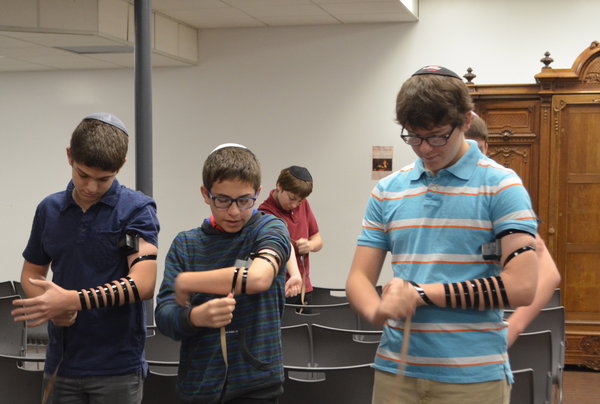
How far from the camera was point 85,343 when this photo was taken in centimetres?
218

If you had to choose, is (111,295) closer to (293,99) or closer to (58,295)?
(58,295)

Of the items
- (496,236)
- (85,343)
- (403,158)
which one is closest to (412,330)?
(496,236)

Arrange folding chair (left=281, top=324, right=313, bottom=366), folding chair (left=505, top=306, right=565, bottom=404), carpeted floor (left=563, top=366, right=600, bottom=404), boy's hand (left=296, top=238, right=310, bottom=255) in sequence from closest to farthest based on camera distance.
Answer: folding chair (left=281, top=324, right=313, bottom=366)
folding chair (left=505, top=306, right=565, bottom=404)
boy's hand (left=296, top=238, right=310, bottom=255)
carpeted floor (left=563, top=366, right=600, bottom=404)

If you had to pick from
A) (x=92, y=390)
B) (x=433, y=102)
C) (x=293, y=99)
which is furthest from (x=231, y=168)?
(x=293, y=99)

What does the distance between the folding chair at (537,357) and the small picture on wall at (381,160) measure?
4.47 meters

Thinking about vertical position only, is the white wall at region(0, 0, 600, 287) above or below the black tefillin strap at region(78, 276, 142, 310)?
above

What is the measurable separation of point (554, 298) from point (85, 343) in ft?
11.3

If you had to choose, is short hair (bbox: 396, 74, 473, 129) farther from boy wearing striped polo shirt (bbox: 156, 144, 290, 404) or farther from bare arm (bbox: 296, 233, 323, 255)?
bare arm (bbox: 296, 233, 323, 255)

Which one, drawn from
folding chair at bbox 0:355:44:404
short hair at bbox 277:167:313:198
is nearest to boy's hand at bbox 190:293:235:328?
folding chair at bbox 0:355:44:404

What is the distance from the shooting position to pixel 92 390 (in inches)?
85.4

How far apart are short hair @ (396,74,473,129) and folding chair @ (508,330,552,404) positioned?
6.10 feet

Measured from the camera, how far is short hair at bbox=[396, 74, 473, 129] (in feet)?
5.38

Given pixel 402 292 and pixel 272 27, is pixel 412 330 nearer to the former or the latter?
pixel 402 292

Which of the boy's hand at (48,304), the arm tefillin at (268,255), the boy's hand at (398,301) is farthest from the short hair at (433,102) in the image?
the boy's hand at (48,304)
